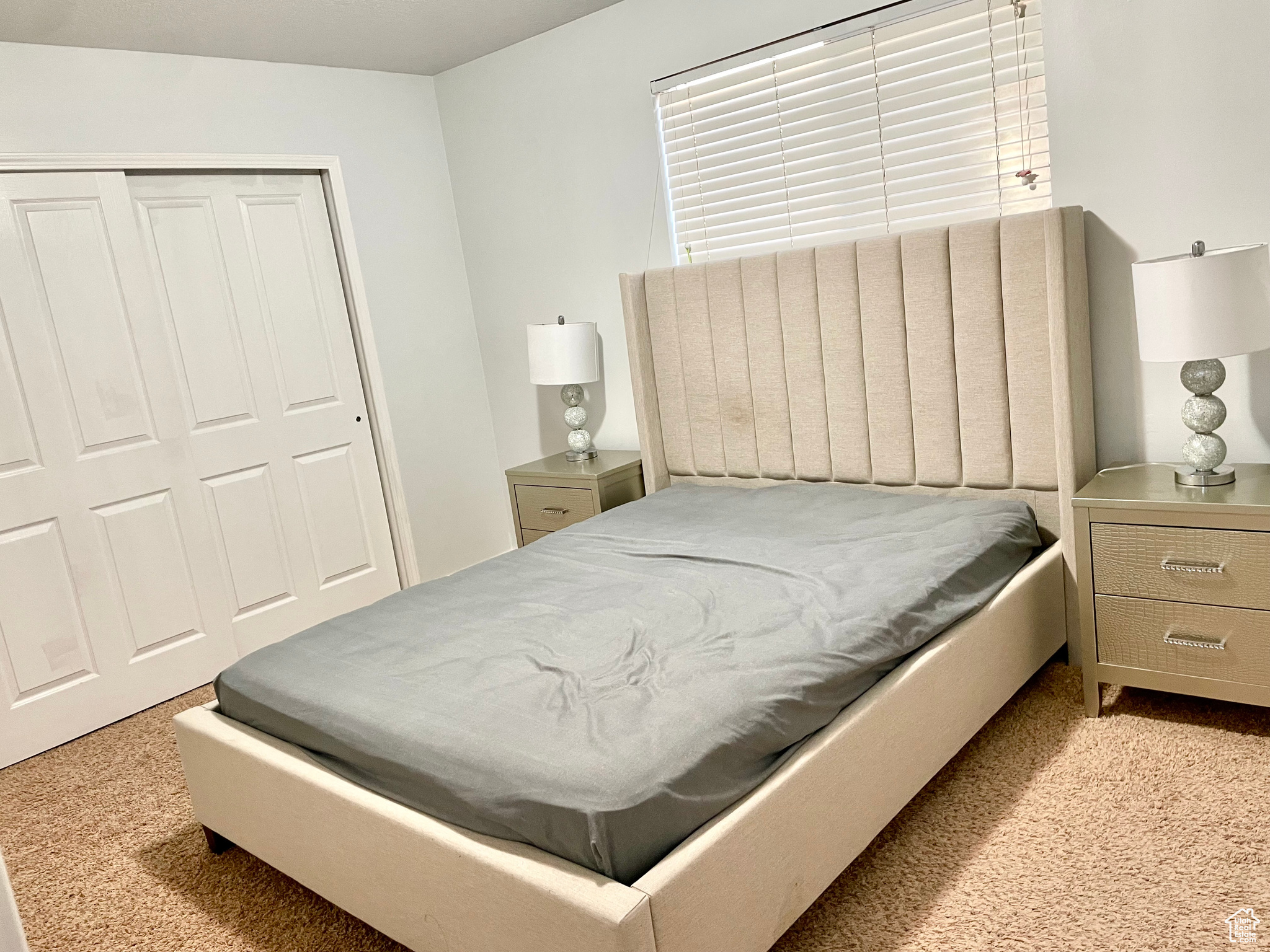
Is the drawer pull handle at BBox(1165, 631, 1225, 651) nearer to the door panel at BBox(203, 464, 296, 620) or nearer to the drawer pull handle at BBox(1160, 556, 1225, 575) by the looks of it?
the drawer pull handle at BBox(1160, 556, 1225, 575)

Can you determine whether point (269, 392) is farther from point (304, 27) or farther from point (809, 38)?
point (809, 38)

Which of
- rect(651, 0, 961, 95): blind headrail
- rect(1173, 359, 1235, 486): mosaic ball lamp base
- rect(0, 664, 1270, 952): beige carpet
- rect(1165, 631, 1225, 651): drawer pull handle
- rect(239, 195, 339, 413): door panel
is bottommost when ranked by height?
rect(0, 664, 1270, 952): beige carpet

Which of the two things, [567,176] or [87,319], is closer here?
[87,319]

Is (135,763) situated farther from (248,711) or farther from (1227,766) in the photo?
(1227,766)

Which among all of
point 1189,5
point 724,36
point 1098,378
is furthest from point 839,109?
point 1098,378

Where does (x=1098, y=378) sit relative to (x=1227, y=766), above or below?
above

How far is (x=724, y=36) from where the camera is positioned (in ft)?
10.5

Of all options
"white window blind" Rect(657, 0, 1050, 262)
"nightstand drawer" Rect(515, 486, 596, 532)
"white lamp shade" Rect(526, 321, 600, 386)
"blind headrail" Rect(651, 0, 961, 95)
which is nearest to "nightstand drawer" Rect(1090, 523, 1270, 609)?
"white window blind" Rect(657, 0, 1050, 262)

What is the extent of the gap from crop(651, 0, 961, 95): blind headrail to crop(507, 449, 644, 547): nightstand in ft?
4.61

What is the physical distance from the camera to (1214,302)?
6.94ft

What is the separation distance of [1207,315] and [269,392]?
3.11 meters

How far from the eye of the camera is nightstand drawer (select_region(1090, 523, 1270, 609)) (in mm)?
2113

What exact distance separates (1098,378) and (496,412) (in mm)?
2619

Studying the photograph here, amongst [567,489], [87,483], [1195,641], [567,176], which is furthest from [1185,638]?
[87,483]
